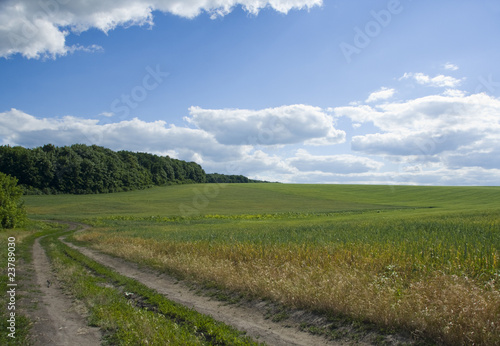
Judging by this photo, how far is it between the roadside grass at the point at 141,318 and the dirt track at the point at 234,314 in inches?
16.3

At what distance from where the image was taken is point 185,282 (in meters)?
11.7

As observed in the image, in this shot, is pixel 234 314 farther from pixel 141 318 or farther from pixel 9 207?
pixel 9 207

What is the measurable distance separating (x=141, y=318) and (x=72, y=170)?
103749mm

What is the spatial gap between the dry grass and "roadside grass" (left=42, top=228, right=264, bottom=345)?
2.04 metres

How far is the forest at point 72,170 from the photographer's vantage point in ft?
300

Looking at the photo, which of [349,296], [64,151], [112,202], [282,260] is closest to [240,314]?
[349,296]

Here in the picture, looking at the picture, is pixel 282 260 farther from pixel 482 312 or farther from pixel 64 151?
pixel 64 151

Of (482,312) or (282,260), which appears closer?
(482,312)

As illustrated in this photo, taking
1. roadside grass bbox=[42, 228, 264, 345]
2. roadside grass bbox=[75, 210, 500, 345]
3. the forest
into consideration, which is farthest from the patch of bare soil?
the forest

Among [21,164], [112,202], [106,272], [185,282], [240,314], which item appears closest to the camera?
[240,314]

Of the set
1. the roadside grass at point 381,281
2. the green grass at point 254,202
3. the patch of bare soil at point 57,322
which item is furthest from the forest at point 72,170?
the roadside grass at point 381,281

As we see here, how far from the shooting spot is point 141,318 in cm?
731

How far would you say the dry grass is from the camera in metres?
5.96

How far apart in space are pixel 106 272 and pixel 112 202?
6936 centimetres
